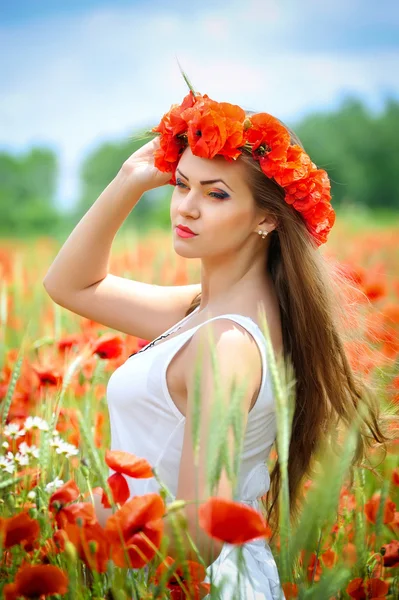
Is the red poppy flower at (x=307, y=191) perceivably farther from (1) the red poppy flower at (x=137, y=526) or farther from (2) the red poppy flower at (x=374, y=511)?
(1) the red poppy flower at (x=137, y=526)

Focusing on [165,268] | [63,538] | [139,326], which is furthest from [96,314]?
[165,268]

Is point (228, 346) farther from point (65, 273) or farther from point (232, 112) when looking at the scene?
point (65, 273)

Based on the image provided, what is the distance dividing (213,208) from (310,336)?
0.39 m

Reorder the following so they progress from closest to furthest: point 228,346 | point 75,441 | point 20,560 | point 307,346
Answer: point 20,560
point 228,346
point 307,346
point 75,441

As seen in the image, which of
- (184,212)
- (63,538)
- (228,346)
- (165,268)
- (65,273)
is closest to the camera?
(63,538)

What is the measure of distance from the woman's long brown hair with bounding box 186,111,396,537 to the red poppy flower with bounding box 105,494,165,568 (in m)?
0.74

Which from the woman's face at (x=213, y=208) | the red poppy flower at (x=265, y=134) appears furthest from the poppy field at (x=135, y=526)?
the red poppy flower at (x=265, y=134)

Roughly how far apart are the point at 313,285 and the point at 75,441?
101cm

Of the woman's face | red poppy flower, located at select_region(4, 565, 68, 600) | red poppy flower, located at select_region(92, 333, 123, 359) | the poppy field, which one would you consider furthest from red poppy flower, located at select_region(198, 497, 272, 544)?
red poppy flower, located at select_region(92, 333, 123, 359)

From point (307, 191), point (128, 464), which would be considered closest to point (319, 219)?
point (307, 191)

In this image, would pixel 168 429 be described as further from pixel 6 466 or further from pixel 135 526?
pixel 135 526

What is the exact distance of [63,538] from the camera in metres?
1.23

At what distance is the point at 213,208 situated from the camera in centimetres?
167

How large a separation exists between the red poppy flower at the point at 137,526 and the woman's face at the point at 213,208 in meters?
0.70
